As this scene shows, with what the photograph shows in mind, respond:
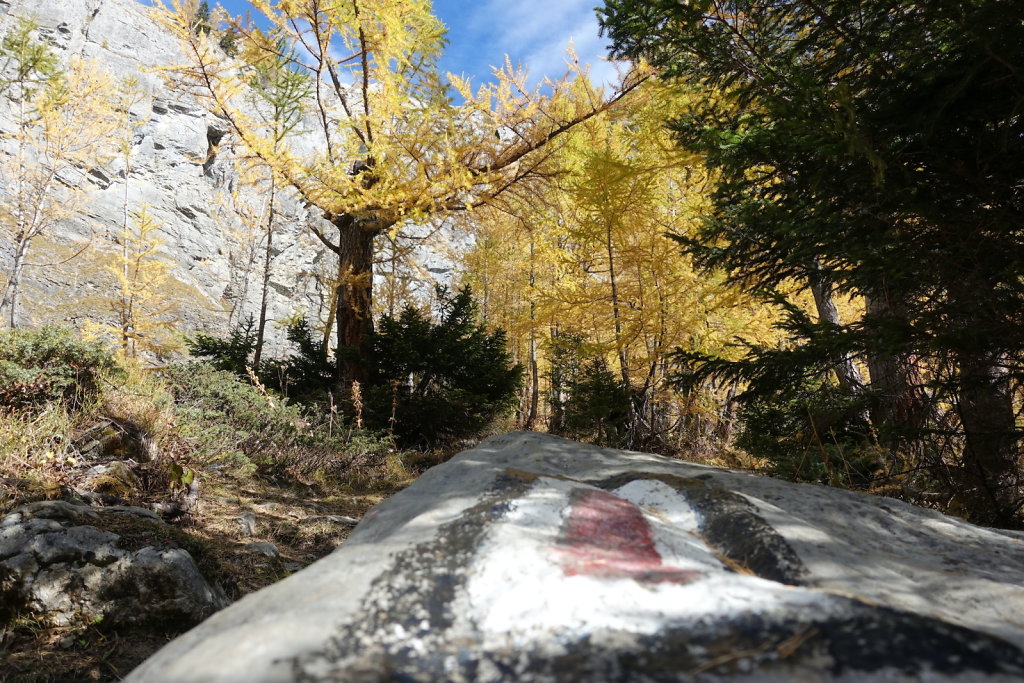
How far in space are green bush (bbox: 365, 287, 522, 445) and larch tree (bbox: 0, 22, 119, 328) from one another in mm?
8568

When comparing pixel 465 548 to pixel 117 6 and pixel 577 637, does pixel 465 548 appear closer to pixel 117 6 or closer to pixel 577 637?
pixel 577 637

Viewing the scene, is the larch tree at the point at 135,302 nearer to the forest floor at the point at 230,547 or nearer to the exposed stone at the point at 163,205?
the forest floor at the point at 230,547

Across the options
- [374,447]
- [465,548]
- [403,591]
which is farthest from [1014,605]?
[374,447]

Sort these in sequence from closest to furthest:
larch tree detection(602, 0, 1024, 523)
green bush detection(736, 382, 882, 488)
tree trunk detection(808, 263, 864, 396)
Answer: larch tree detection(602, 0, 1024, 523) → green bush detection(736, 382, 882, 488) → tree trunk detection(808, 263, 864, 396)

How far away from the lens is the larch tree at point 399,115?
6.22 meters

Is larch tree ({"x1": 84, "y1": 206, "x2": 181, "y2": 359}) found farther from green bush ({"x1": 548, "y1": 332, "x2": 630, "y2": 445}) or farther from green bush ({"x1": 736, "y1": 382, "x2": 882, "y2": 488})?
green bush ({"x1": 736, "y1": 382, "x2": 882, "y2": 488})

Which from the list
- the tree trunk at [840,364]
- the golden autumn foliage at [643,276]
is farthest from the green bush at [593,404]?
the tree trunk at [840,364]

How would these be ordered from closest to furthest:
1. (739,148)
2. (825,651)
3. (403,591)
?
(825,651), (403,591), (739,148)

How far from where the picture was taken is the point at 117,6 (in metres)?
37.6

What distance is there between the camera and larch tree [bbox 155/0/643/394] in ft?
20.4

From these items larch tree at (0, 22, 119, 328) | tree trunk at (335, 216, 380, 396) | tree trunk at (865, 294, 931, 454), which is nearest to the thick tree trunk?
tree trunk at (865, 294, 931, 454)

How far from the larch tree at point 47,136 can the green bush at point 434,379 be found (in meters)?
8.57

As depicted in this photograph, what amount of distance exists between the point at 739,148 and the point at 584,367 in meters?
4.76

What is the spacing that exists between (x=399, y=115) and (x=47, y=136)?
10.3m
